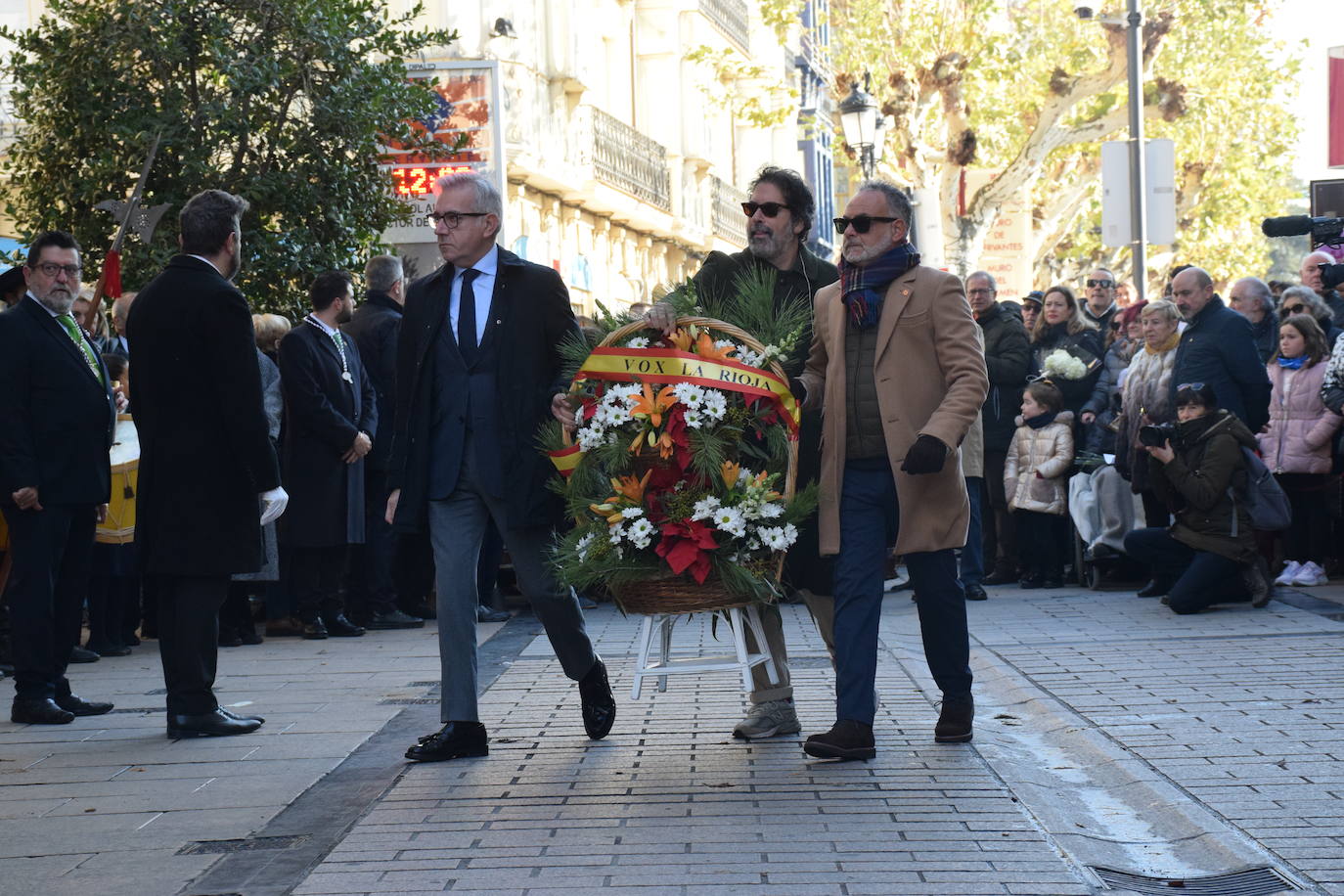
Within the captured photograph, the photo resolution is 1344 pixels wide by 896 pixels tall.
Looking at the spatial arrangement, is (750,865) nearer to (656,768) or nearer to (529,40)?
(656,768)

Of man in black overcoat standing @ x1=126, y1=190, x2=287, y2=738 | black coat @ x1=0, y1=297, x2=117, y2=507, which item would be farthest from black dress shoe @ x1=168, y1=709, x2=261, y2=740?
black coat @ x1=0, y1=297, x2=117, y2=507

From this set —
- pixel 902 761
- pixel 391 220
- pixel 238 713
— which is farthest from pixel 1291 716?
pixel 391 220

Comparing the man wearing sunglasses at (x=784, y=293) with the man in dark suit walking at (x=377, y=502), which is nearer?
the man wearing sunglasses at (x=784, y=293)

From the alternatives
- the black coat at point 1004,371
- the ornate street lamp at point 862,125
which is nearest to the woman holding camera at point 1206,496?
the black coat at point 1004,371

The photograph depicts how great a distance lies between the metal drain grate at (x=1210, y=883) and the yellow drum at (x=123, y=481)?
22.7 feet

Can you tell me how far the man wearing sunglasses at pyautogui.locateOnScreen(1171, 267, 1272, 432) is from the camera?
1262 centimetres

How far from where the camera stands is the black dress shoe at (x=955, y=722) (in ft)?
23.6

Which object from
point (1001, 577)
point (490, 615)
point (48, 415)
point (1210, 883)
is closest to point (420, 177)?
point (490, 615)

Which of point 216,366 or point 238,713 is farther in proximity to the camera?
point 238,713

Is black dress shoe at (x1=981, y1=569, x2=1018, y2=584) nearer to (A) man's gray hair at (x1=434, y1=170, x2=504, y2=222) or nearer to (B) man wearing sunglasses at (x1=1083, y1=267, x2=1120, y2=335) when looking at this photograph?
(B) man wearing sunglasses at (x1=1083, y1=267, x2=1120, y2=335)

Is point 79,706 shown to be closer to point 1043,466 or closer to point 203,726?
point 203,726

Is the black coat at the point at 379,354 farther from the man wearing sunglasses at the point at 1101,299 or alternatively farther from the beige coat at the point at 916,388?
the man wearing sunglasses at the point at 1101,299

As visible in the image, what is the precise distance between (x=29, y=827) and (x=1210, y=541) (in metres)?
8.08

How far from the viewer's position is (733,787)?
6398mm
